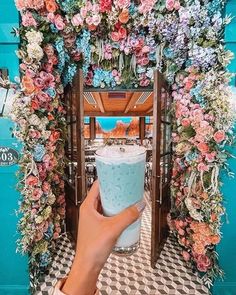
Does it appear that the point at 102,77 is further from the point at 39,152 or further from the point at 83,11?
the point at 39,152

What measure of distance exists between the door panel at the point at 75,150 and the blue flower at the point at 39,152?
1.77 ft

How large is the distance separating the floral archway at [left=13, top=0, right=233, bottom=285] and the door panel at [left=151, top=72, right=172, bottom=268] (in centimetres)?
23

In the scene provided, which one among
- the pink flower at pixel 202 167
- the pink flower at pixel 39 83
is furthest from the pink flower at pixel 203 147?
the pink flower at pixel 39 83

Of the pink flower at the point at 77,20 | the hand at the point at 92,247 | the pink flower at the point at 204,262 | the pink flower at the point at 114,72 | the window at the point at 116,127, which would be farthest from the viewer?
the window at the point at 116,127

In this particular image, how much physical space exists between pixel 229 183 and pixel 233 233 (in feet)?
1.75

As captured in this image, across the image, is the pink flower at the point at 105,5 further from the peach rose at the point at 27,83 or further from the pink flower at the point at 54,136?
the pink flower at the point at 54,136

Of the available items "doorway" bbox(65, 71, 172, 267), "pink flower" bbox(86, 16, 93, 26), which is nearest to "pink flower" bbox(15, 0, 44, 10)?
"pink flower" bbox(86, 16, 93, 26)

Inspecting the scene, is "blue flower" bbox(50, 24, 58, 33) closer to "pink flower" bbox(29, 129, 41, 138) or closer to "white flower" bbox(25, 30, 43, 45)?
"white flower" bbox(25, 30, 43, 45)

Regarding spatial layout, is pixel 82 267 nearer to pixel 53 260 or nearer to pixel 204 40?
pixel 204 40

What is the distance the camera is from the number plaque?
2.75m

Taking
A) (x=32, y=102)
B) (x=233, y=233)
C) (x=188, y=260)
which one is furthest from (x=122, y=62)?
(x=188, y=260)

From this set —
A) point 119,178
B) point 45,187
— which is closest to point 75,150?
point 45,187

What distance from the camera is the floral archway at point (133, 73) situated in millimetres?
2621

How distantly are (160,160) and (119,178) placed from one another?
2564 millimetres
